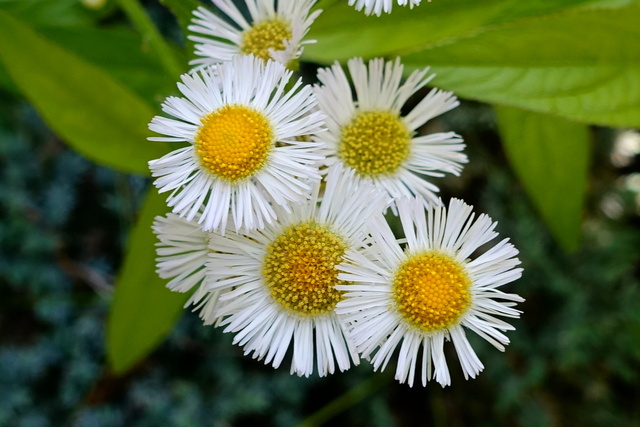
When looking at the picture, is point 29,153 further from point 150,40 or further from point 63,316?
point 150,40

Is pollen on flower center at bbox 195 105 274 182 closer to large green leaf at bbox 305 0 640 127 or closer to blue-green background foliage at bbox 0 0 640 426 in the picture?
large green leaf at bbox 305 0 640 127

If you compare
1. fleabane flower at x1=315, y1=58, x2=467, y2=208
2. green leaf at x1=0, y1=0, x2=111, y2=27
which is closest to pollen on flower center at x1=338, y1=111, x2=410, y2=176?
fleabane flower at x1=315, y1=58, x2=467, y2=208

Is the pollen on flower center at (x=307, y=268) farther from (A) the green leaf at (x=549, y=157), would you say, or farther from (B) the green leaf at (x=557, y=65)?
(A) the green leaf at (x=549, y=157)

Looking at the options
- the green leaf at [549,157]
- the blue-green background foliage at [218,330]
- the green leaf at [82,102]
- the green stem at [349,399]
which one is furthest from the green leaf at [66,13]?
the green stem at [349,399]

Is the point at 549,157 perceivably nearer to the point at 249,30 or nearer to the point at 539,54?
the point at 539,54

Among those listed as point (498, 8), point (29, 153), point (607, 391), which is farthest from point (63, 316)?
point (607, 391)
